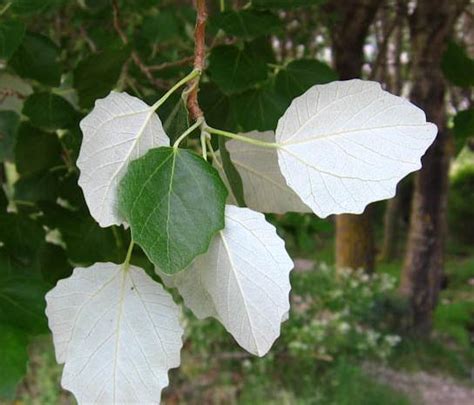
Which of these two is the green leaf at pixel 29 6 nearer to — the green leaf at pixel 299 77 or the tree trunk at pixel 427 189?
the green leaf at pixel 299 77

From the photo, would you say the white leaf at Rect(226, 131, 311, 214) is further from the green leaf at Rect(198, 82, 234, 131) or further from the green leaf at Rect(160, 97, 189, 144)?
the green leaf at Rect(198, 82, 234, 131)

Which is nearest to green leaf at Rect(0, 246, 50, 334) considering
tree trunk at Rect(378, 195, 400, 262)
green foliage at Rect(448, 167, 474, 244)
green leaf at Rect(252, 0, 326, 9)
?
green leaf at Rect(252, 0, 326, 9)

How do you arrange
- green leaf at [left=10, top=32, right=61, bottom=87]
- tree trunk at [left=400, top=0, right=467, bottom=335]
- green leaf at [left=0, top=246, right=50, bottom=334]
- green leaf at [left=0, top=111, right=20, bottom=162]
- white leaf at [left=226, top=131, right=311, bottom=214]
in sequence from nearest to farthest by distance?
white leaf at [left=226, top=131, right=311, bottom=214] < green leaf at [left=0, top=246, right=50, bottom=334] < green leaf at [left=10, top=32, right=61, bottom=87] < green leaf at [left=0, top=111, right=20, bottom=162] < tree trunk at [left=400, top=0, right=467, bottom=335]

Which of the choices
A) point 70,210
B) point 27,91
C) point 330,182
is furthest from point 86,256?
point 330,182

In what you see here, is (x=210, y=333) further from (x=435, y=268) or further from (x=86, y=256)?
(x=86, y=256)

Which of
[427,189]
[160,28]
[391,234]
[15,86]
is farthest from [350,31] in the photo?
[391,234]

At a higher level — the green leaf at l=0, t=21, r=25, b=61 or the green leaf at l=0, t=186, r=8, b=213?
the green leaf at l=0, t=21, r=25, b=61

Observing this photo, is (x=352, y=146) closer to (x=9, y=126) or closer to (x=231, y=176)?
(x=231, y=176)
